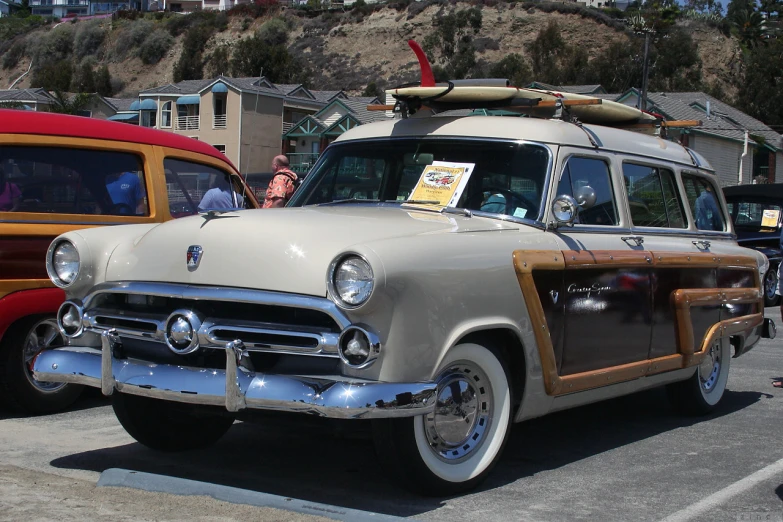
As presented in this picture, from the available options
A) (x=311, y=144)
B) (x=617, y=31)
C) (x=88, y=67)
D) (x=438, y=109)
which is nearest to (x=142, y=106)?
(x=311, y=144)

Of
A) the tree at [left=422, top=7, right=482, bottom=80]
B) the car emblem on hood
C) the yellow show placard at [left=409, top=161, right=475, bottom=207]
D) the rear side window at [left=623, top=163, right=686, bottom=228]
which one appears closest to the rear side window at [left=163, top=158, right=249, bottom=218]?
the yellow show placard at [left=409, top=161, right=475, bottom=207]

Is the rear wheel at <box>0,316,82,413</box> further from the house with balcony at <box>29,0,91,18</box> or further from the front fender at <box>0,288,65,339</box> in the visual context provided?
the house with balcony at <box>29,0,91,18</box>

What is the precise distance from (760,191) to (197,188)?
1189cm

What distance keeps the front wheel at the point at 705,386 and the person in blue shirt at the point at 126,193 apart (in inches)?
158

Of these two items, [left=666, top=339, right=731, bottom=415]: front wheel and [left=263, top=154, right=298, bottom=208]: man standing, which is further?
[left=263, top=154, right=298, bottom=208]: man standing

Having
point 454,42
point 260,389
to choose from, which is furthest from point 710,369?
point 454,42

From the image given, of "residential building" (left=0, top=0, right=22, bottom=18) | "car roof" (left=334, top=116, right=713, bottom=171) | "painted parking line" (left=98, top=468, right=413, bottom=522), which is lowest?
"painted parking line" (left=98, top=468, right=413, bottom=522)

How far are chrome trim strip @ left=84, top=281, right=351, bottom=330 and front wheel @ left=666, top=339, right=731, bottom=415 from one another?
3670 mm

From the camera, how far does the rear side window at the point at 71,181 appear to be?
6.52 meters

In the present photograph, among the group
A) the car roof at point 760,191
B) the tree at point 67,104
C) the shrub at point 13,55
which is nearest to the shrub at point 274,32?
the shrub at point 13,55

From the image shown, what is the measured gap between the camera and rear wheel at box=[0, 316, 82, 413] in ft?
21.1

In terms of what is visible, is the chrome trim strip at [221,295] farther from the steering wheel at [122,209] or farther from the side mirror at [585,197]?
the steering wheel at [122,209]

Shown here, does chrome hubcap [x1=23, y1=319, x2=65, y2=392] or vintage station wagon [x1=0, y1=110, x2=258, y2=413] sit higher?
vintage station wagon [x1=0, y1=110, x2=258, y2=413]

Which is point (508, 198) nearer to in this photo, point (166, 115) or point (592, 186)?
point (592, 186)
